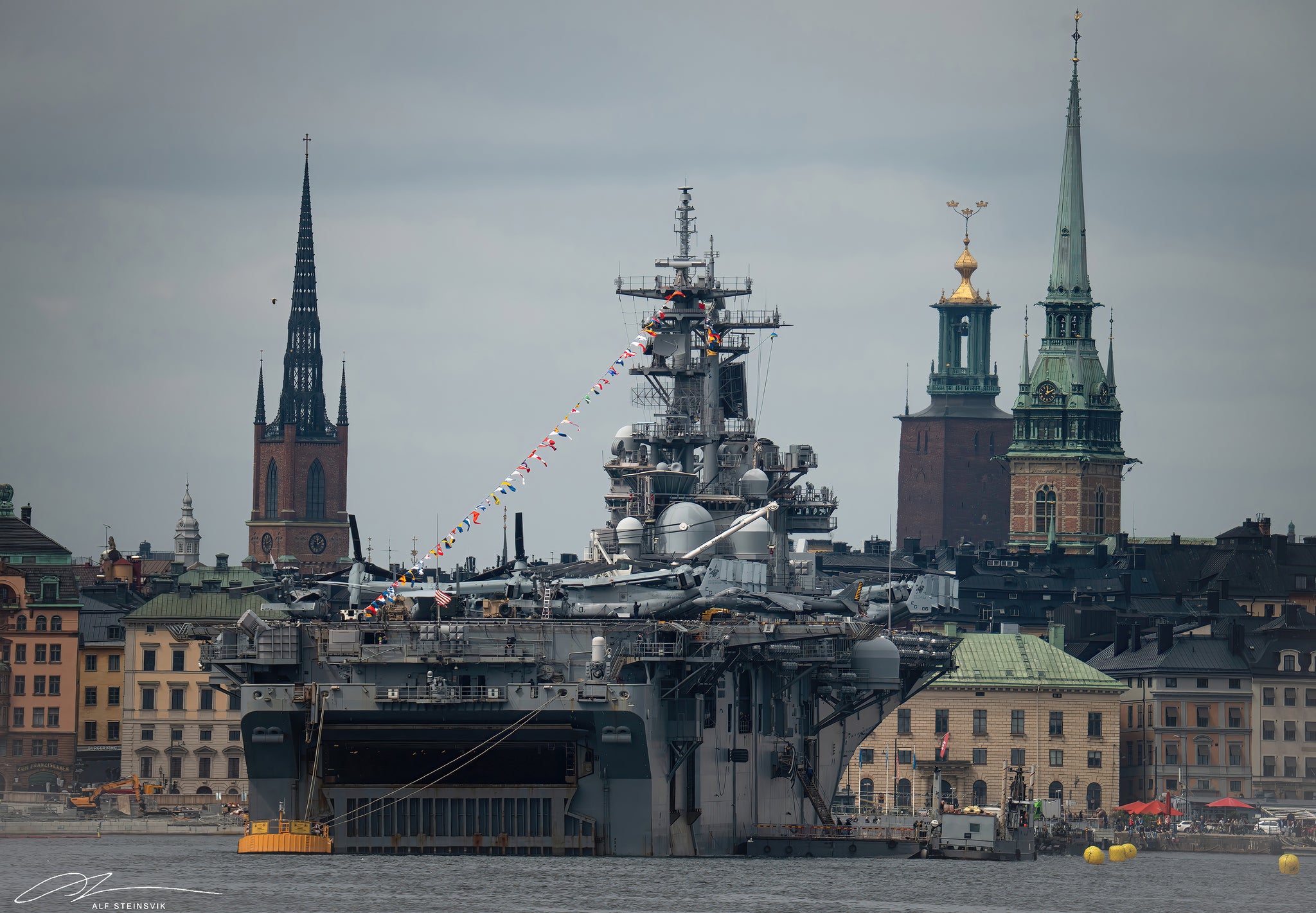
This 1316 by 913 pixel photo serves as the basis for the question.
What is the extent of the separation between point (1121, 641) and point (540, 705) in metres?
76.2

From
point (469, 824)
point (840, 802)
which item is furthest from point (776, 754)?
point (840, 802)

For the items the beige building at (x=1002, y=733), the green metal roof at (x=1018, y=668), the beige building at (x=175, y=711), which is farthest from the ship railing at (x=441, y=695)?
the green metal roof at (x=1018, y=668)

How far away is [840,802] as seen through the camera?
11475 cm

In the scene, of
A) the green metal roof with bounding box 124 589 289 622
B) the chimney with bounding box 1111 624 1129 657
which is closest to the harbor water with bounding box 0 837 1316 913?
the green metal roof with bounding box 124 589 289 622

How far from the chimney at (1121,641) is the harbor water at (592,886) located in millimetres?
56247

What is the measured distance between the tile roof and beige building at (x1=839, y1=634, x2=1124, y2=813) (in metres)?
40.8

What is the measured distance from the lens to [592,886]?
231 ft

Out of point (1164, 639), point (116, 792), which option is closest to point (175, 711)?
point (116, 792)

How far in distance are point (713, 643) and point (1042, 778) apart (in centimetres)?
6162

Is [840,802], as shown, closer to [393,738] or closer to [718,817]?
[718,817]

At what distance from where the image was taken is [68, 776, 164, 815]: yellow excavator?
116562 mm
